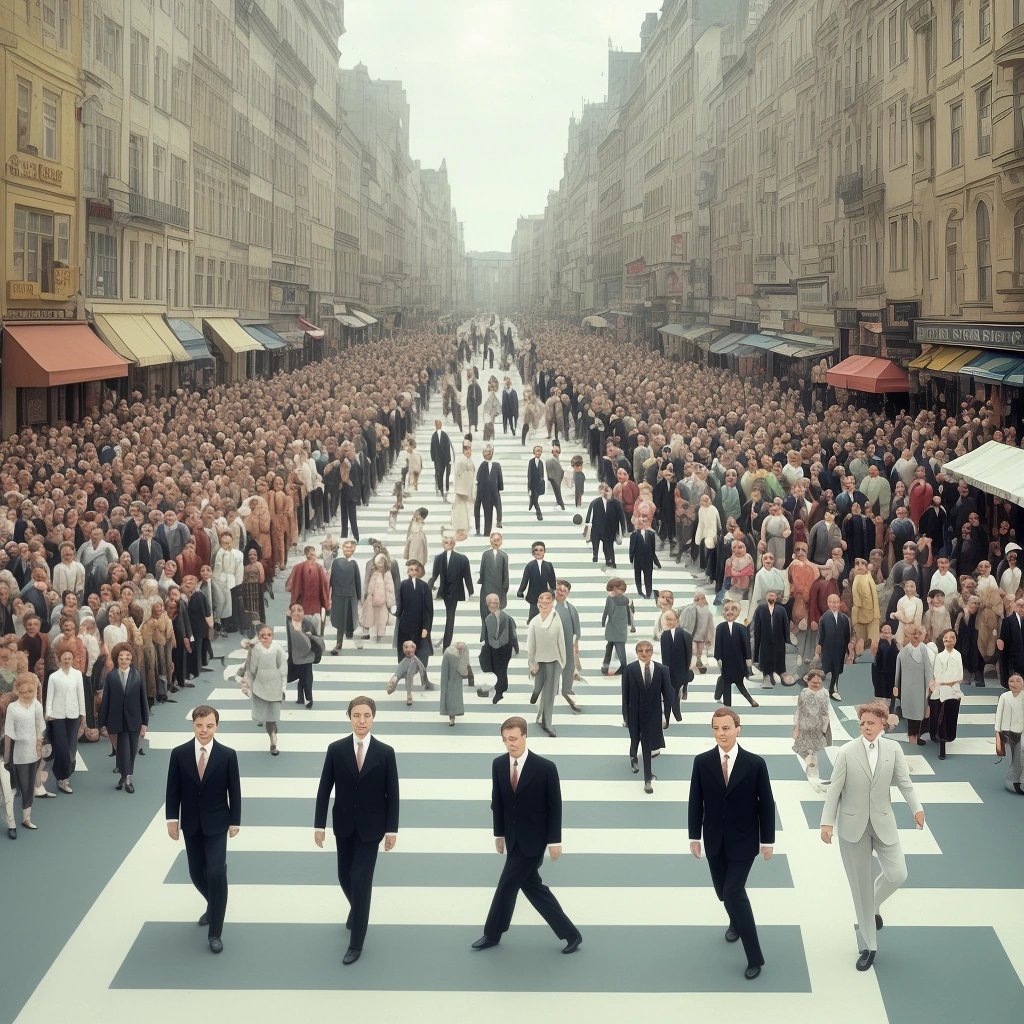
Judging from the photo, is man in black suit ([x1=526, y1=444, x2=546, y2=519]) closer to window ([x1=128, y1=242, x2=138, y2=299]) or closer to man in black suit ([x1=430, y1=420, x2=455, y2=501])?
man in black suit ([x1=430, y1=420, x2=455, y2=501])

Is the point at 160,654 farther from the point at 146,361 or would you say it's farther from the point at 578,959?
the point at 146,361

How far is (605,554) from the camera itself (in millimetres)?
24672

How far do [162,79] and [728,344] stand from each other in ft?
84.4

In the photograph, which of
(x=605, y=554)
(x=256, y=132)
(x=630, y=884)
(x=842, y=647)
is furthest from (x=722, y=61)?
(x=630, y=884)

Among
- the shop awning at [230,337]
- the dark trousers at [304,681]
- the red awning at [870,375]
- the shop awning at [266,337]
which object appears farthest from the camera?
the shop awning at [266,337]

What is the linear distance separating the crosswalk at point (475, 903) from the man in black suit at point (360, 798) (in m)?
0.75

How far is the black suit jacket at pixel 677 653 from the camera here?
15.5 metres

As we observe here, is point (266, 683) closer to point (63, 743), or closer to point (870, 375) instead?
point (63, 743)

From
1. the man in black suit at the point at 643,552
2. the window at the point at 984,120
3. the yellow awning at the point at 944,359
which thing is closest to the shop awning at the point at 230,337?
the yellow awning at the point at 944,359

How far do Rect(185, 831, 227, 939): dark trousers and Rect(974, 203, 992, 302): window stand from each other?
27.0 meters

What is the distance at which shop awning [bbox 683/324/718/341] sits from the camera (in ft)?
226

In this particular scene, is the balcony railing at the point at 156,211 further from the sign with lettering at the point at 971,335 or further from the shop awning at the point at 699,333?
the shop awning at the point at 699,333

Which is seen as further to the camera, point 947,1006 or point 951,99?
point 951,99

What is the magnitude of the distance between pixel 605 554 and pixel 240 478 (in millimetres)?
6381
